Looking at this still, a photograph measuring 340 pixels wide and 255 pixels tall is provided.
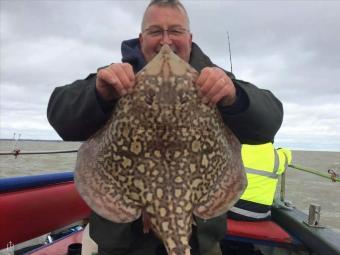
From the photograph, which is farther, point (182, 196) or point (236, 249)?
point (236, 249)

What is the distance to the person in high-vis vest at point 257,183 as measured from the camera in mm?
5867

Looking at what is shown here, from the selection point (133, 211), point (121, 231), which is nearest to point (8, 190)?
point (121, 231)

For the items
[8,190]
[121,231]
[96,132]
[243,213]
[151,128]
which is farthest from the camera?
[243,213]

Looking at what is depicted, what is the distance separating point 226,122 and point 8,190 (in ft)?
12.6

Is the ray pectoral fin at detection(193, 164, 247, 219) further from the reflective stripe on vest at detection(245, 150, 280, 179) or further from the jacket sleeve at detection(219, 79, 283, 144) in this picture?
the reflective stripe on vest at detection(245, 150, 280, 179)

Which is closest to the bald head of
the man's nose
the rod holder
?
the man's nose

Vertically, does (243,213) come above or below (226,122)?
below

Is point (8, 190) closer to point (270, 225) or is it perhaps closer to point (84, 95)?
point (84, 95)

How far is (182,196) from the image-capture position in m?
2.19

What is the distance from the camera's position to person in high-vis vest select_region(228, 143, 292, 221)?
19.2ft

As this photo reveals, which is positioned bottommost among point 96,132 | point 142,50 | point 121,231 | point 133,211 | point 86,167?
point 121,231

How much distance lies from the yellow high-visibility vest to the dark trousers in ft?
9.74

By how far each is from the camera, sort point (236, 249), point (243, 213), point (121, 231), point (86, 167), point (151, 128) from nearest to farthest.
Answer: point (151, 128) < point (86, 167) < point (121, 231) < point (243, 213) < point (236, 249)

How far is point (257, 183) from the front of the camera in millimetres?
5883
